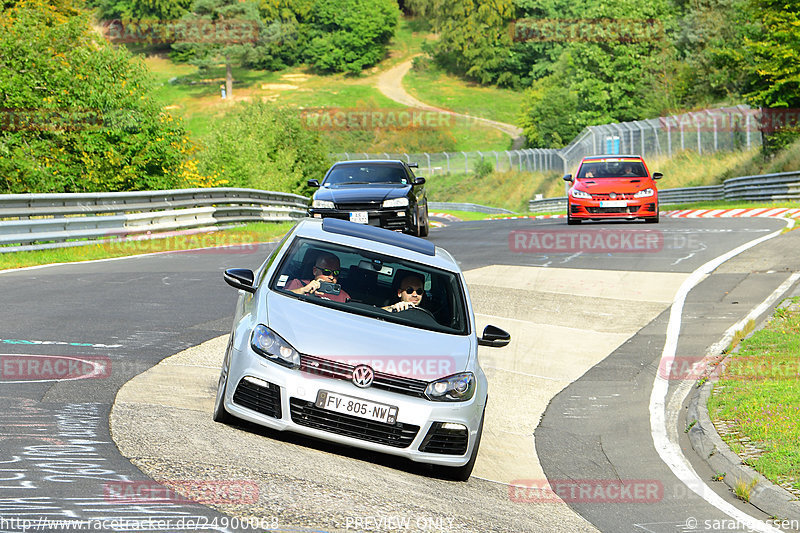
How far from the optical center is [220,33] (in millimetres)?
133000

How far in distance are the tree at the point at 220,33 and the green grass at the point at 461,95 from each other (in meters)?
22.7

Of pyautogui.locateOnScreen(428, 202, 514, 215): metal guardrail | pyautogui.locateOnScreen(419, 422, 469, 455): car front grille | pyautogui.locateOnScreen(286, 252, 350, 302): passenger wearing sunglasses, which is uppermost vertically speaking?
pyautogui.locateOnScreen(286, 252, 350, 302): passenger wearing sunglasses

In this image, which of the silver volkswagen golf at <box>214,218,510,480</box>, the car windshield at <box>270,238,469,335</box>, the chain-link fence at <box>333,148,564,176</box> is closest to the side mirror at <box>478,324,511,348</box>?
the silver volkswagen golf at <box>214,218,510,480</box>

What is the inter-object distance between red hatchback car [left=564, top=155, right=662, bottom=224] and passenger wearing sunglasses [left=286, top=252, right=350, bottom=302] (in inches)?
665

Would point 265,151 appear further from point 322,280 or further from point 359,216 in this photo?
point 322,280

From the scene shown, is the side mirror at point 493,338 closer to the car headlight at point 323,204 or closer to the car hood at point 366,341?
the car hood at point 366,341

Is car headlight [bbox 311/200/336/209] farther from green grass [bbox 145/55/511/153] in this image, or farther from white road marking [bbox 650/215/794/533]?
green grass [bbox 145/55/511/153]

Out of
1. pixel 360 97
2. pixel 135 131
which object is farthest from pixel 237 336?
pixel 360 97

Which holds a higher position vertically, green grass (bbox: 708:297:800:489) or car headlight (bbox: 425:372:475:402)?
car headlight (bbox: 425:372:475:402)

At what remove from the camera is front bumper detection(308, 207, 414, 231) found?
19469 mm

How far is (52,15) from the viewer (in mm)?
39469

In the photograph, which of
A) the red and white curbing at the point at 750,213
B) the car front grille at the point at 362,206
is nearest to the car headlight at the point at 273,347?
the car front grille at the point at 362,206

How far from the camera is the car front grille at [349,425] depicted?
6613 mm

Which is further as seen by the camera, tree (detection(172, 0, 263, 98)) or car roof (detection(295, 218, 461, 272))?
tree (detection(172, 0, 263, 98))
